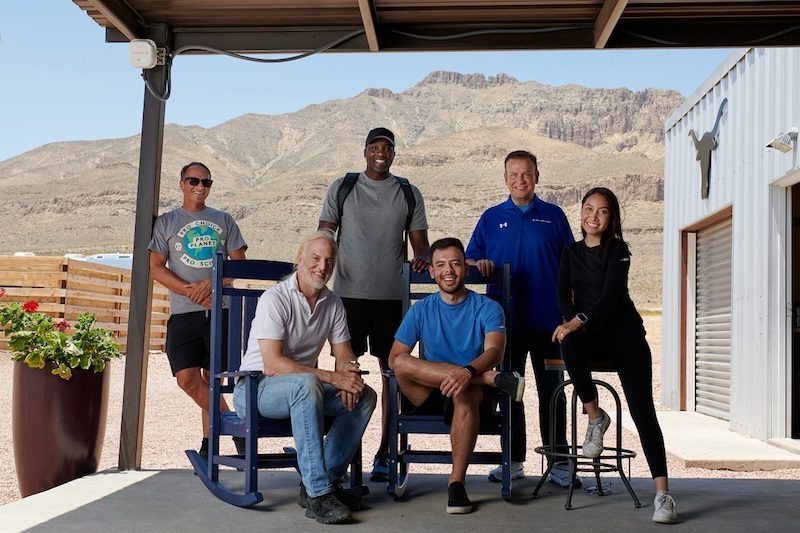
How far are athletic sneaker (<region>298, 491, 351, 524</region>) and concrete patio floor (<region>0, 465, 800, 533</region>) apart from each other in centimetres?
3

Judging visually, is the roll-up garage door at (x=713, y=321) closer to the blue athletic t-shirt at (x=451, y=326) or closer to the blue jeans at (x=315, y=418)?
the blue athletic t-shirt at (x=451, y=326)

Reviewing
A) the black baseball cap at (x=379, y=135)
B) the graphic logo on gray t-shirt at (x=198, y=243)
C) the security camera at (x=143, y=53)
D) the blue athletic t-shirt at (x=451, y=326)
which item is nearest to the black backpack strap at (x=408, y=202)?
the black baseball cap at (x=379, y=135)

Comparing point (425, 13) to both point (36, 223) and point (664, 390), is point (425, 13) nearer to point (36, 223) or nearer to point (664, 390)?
point (664, 390)

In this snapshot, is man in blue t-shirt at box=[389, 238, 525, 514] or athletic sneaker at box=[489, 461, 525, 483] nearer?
man in blue t-shirt at box=[389, 238, 525, 514]

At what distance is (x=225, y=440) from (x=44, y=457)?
5.71 metres

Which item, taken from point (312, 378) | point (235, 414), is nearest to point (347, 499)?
point (312, 378)

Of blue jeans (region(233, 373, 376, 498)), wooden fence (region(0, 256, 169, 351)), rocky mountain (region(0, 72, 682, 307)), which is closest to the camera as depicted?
blue jeans (region(233, 373, 376, 498))

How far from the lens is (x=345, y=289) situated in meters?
4.84

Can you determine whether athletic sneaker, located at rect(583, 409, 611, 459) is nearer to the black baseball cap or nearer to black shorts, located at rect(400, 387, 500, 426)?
black shorts, located at rect(400, 387, 500, 426)

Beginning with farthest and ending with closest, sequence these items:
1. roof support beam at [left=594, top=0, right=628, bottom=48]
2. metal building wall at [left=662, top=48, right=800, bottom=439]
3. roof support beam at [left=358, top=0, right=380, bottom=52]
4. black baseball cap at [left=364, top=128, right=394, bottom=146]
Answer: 1. metal building wall at [left=662, top=48, right=800, bottom=439]
2. black baseball cap at [left=364, top=128, right=394, bottom=146]
3. roof support beam at [left=358, top=0, right=380, bottom=52]
4. roof support beam at [left=594, top=0, right=628, bottom=48]

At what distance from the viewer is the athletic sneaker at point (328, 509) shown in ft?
12.0

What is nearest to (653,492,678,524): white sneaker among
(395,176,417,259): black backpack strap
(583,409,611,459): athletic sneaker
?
(583,409,611,459): athletic sneaker

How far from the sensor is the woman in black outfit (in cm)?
410

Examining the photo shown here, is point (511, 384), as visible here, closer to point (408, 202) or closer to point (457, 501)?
point (457, 501)
